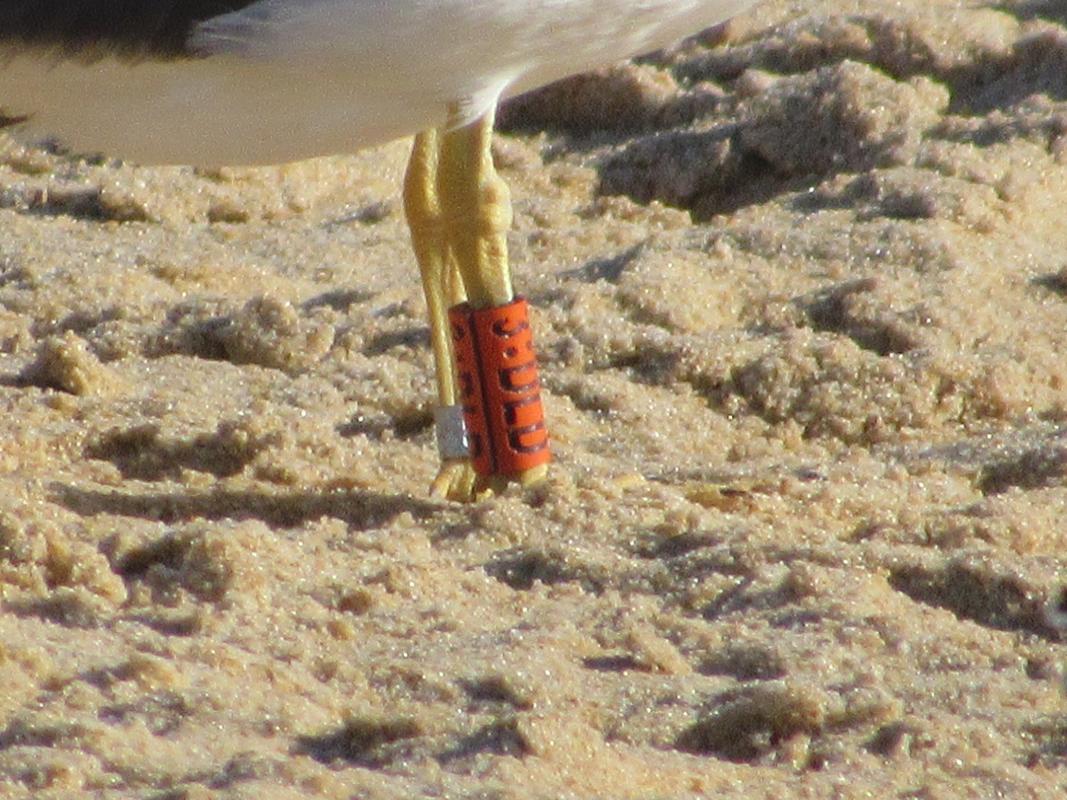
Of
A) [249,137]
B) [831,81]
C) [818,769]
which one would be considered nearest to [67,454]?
[249,137]

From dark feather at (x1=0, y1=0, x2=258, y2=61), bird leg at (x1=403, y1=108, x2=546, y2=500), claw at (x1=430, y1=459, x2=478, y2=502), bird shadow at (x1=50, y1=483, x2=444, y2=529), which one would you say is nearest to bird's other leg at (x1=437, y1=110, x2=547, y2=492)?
bird leg at (x1=403, y1=108, x2=546, y2=500)

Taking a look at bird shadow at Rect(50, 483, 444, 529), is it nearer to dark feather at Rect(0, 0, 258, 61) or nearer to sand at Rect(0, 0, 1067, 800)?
sand at Rect(0, 0, 1067, 800)

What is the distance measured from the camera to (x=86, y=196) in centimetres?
511

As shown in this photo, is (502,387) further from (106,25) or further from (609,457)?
(106,25)

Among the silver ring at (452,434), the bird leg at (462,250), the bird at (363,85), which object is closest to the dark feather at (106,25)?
the bird at (363,85)

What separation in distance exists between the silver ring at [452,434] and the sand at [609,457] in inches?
3.2

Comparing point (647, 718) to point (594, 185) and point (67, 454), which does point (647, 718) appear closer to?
point (67, 454)

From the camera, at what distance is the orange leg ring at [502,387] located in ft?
11.3

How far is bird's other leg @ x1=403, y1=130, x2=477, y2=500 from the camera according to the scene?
141 inches

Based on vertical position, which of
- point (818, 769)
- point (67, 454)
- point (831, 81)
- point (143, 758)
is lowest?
point (818, 769)

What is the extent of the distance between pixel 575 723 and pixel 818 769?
281mm

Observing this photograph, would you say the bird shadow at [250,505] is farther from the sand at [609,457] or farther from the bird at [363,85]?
the bird at [363,85]

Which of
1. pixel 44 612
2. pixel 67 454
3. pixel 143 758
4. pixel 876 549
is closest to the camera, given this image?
pixel 143 758

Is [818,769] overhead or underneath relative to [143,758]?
underneath
